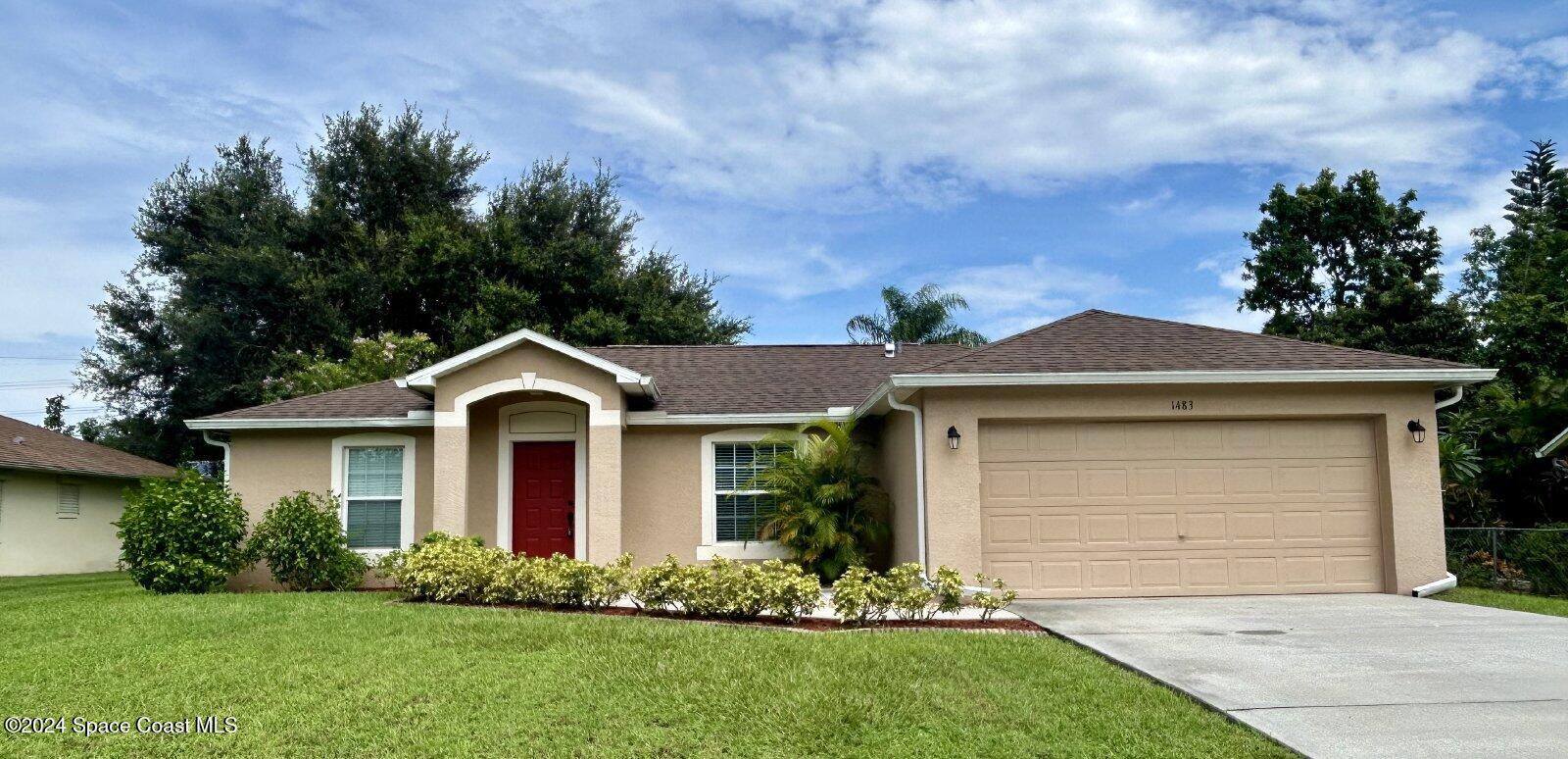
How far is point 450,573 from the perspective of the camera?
11047mm

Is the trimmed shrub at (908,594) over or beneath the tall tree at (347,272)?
beneath

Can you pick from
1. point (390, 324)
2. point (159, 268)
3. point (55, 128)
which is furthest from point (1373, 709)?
point (159, 268)

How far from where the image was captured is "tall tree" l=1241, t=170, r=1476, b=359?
1050 inches

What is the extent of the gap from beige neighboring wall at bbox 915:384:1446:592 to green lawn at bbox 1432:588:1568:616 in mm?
399

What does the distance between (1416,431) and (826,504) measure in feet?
22.3

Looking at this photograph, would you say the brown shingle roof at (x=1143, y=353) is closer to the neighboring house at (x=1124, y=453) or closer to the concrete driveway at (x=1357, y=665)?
the neighboring house at (x=1124, y=453)

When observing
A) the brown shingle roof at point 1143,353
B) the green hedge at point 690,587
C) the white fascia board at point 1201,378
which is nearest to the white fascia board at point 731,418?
the brown shingle roof at point 1143,353

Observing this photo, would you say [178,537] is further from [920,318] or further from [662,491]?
[920,318]

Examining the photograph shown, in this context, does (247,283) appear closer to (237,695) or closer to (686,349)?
(686,349)

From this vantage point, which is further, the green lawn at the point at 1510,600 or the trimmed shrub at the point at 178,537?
the trimmed shrub at the point at 178,537

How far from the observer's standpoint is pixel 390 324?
2852cm

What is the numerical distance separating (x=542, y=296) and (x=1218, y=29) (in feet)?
62.9

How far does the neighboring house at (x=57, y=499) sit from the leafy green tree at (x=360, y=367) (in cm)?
343

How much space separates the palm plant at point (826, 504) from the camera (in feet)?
42.0
